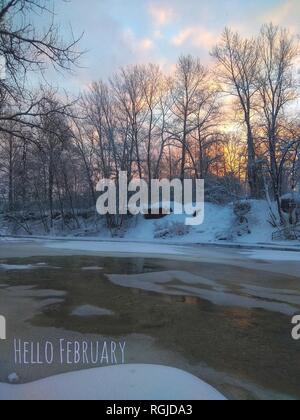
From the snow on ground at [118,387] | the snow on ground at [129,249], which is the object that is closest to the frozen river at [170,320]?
the snow on ground at [118,387]

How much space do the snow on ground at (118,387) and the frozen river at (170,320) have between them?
0.24 metres

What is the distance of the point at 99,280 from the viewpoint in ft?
40.3

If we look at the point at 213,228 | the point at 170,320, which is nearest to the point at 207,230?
the point at 213,228

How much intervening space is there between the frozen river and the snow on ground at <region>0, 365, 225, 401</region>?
238mm

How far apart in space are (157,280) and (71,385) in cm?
778

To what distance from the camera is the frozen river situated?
17.3ft

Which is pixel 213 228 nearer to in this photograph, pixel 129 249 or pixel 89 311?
pixel 129 249

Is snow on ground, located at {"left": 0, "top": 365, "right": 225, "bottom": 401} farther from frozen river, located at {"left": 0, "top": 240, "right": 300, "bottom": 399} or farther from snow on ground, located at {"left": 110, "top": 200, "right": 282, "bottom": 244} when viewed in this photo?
snow on ground, located at {"left": 110, "top": 200, "right": 282, "bottom": 244}

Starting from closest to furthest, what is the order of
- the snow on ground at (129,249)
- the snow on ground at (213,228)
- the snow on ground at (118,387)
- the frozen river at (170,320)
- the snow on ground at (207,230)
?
the snow on ground at (118,387) < the frozen river at (170,320) < the snow on ground at (129,249) < the snow on ground at (207,230) < the snow on ground at (213,228)

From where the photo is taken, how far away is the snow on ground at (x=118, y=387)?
4.31 meters

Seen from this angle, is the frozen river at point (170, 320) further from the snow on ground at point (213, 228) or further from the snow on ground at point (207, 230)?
the snow on ground at point (213, 228)

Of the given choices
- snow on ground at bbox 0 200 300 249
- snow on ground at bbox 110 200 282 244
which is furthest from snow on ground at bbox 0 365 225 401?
snow on ground at bbox 110 200 282 244

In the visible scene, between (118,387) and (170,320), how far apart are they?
10.7 feet
